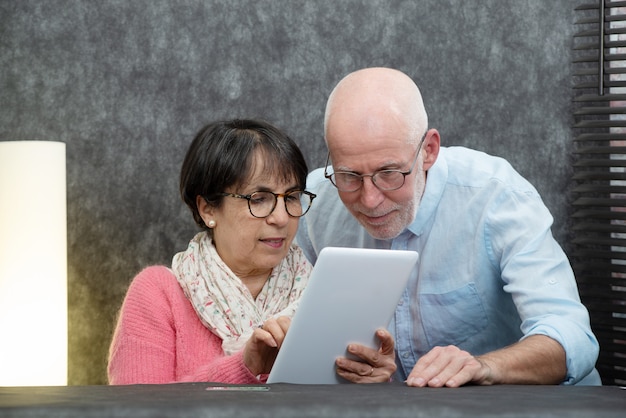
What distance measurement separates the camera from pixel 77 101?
9.05 ft

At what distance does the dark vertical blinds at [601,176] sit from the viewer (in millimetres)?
2602

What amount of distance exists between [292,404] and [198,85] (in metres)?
2.29

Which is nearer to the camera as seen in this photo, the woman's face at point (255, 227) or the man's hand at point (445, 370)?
the man's hand at point (445, 370)

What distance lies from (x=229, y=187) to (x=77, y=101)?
1038 millimetres

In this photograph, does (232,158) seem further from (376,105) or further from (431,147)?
(431,147)

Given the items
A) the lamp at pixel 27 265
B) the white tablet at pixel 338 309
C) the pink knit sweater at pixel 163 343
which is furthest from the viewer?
the lamp at pixel 27 265

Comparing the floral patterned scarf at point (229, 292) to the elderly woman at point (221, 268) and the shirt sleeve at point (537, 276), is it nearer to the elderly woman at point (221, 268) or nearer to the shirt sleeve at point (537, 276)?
the elderly woman at point (221, 268)

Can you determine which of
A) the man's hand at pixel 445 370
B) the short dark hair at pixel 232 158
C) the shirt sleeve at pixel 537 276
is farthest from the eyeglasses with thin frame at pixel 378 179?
the man's hand at pixel 445 370

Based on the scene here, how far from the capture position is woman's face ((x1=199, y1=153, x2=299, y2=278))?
6.30 ft

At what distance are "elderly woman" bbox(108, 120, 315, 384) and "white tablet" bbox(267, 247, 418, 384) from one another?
0.29 meters

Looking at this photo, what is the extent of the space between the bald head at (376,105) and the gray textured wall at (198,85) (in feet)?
2.74

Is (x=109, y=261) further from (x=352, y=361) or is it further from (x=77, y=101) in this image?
(x=352, y=361)

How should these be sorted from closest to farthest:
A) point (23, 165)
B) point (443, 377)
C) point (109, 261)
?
point (443, 377) < point (23, 165) < point (109, 261)

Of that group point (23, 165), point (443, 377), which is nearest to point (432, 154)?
point (443, 377)
